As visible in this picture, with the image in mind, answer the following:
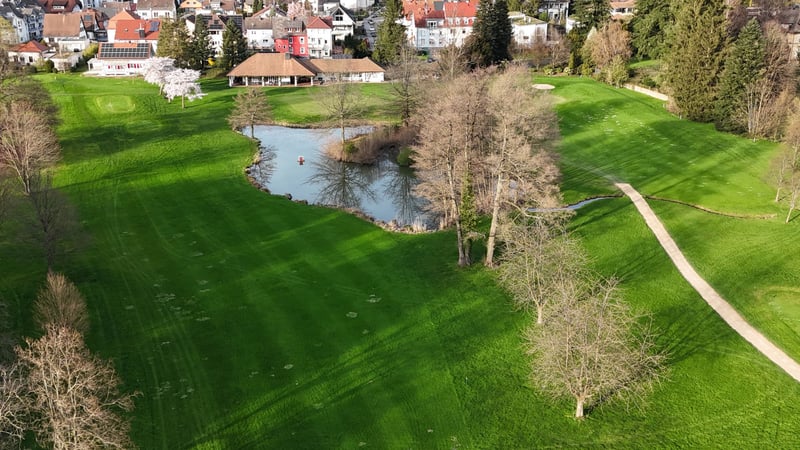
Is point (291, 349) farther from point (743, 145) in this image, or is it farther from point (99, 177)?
point (743, 145)

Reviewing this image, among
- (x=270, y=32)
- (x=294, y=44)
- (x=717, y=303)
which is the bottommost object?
(x=717, y=303)

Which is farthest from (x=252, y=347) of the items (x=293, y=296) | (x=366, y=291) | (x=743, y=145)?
(x=743, y=145)

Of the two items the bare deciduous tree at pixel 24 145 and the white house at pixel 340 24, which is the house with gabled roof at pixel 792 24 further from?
the bare deciduous tree at pixel 24 145

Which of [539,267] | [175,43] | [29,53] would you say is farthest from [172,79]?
[539,267]

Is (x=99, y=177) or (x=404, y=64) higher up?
(x=404, y=64)

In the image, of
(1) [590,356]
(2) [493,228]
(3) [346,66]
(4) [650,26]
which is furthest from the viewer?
(3) [346,66]

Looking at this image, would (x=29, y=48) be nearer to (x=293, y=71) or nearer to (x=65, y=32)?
(x=65, y=32)

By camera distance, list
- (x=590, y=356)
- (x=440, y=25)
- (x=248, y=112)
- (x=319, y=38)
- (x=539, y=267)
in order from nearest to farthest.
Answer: (x=590, y=356) → (x=539, y=267) → (x=248, y=112) → (x=319, y=38) → (x=440, y=25)

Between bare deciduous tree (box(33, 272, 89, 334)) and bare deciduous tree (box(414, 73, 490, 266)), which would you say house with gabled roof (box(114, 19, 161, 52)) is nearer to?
bare deciduous tree (box(414, 73, 490, 266))
